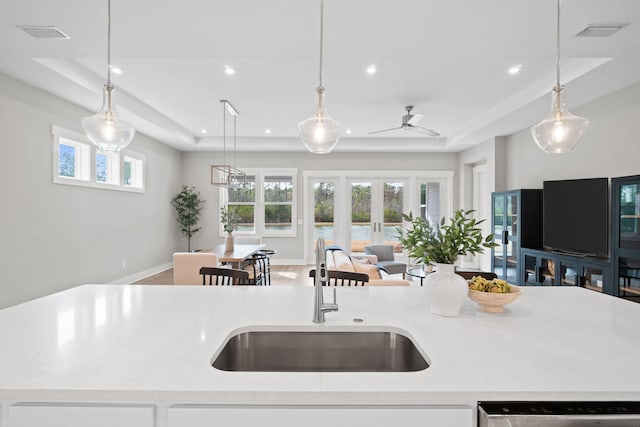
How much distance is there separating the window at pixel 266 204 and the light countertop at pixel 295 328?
597 cm

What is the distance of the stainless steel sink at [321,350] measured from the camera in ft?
4.18

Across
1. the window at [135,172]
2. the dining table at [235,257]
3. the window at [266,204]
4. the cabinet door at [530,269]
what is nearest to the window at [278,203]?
the window at [266,204]

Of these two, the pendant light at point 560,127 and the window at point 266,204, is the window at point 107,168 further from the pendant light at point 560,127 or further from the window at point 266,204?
the pendant light at point 560,127

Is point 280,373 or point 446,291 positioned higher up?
point 446,291

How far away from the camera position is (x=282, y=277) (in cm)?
618

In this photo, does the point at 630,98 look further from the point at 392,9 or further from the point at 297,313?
the point at 297,313

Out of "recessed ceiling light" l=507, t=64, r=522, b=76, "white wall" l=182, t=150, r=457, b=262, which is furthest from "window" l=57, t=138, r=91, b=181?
"recessed ceiling light" l=507, t=64, r=522, b=76

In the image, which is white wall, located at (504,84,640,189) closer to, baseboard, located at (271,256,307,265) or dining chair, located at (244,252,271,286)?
dining chair, located at (244,252,271,286)

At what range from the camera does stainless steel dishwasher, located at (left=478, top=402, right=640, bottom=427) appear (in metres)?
0.80

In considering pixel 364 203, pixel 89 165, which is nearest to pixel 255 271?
pixel 89 165

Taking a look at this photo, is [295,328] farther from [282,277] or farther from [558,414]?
[282,277]

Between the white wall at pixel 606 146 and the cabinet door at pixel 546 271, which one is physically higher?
the white wall at pixel 606 146

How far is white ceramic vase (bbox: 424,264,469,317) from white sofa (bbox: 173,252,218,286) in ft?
9.44

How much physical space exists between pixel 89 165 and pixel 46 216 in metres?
1.07
